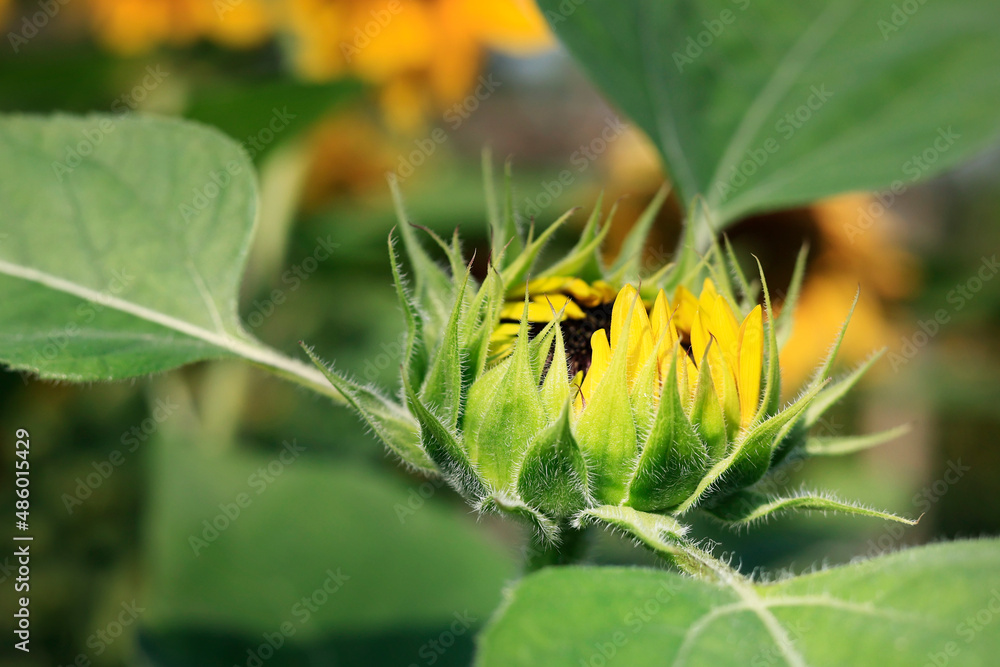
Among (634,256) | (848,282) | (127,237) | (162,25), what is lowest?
(848,282)

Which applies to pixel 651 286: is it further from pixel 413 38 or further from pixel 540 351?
pixel 413 38

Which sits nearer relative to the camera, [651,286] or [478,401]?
[478,401]

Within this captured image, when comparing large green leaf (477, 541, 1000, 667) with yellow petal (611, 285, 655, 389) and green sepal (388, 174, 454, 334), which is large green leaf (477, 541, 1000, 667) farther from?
green sepal (388, 174, 454, 334)

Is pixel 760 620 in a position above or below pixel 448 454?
below

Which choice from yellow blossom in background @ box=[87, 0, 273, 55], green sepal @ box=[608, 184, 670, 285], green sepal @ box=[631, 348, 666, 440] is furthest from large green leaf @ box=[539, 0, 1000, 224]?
yellow blossom in background @ box=[87, 0, 273, 55]

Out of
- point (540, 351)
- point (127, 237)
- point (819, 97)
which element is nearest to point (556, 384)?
point (540, 351)

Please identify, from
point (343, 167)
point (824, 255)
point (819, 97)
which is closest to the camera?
point (819, 97)

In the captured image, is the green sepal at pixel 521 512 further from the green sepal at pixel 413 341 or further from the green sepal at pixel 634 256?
the green sepal at pixel 634 256
